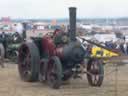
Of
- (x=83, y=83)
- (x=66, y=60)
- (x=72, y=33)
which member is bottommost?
(x=83, y=83)

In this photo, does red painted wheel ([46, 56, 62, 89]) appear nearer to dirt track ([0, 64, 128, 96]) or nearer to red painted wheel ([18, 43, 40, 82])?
dirt track ([0, 64, 128, 96])

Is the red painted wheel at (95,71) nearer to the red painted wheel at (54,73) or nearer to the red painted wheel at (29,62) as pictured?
the red painted wheel at (54,73)

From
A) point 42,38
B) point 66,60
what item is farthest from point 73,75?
point 42,38

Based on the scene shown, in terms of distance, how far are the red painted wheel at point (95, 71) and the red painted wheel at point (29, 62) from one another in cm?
136

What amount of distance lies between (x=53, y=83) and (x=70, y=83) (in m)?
1.25

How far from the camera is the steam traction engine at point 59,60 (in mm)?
10633

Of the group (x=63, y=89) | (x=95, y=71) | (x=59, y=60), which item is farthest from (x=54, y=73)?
(x=95, y=71)

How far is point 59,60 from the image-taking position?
10508 millimetres

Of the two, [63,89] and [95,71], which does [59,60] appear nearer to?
[63,89]

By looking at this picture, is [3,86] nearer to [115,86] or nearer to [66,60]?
[66,60]

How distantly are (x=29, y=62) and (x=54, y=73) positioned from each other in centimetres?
122

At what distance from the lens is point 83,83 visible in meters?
11.7

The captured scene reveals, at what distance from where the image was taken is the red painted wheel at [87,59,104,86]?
1077 centimetres

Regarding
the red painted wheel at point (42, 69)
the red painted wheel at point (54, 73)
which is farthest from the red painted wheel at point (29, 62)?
the red painted wheel at point (54, 73)
